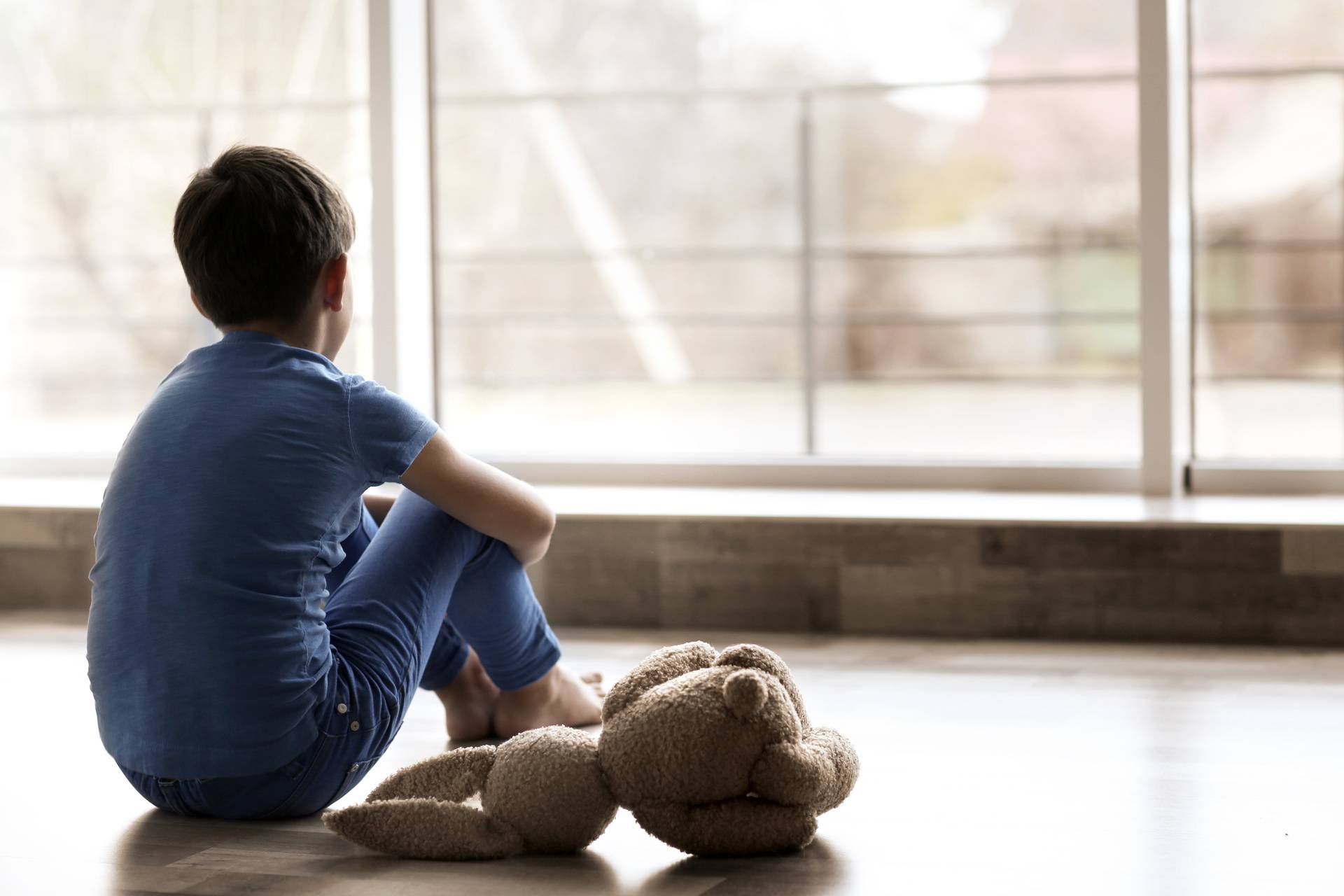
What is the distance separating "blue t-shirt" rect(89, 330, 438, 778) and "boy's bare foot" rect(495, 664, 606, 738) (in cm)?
40

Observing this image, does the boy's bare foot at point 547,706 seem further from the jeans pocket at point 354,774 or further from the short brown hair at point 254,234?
the short brown hair at point 254,234

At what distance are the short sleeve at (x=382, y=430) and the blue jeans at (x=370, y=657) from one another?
0.38 feet

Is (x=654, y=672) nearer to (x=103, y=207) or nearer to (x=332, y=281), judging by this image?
(x=332, y=281)

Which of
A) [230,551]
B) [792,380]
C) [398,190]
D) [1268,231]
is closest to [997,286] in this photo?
[792,380]

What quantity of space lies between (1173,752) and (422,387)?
1.96 meters

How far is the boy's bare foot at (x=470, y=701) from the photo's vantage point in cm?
184

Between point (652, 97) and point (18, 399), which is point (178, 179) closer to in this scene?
point (18, 399)

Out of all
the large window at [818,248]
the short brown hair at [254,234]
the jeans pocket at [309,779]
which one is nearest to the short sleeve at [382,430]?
A: the short brown hair at [254,234]

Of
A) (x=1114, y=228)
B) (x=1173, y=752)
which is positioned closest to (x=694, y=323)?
(x=1114, y=228)

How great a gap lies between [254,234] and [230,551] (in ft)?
0.97

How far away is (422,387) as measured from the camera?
3.30m

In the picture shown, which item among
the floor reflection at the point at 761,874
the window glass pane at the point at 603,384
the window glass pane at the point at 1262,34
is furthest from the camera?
the window glass pane at the point at 603,384

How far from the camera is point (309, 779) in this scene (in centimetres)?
147

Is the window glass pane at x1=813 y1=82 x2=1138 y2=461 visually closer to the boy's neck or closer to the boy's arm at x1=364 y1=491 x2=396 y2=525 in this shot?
the boy's arm at x1=364 y1=491 x2=396 y2=525
